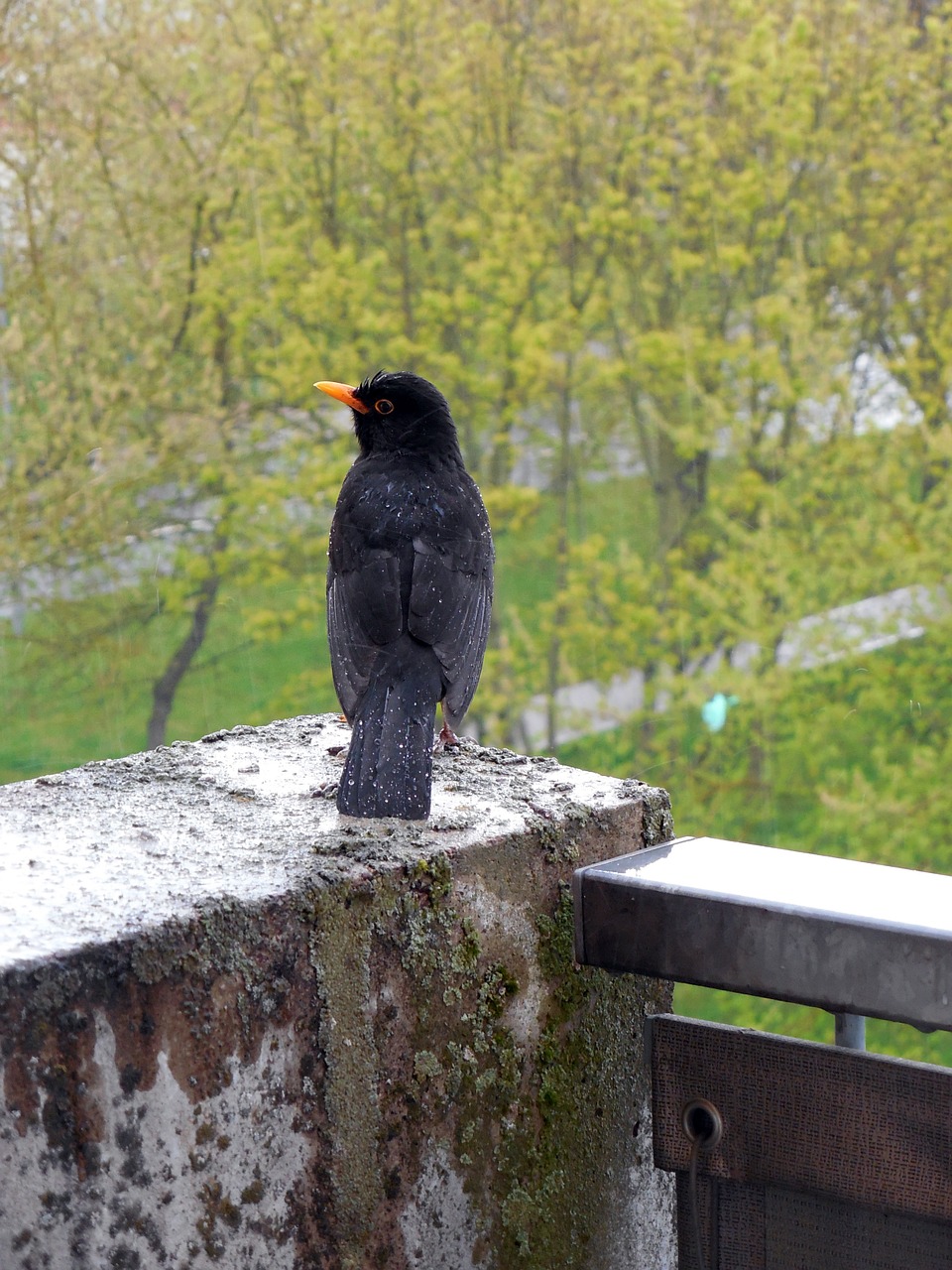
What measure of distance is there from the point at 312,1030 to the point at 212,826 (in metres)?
0.44

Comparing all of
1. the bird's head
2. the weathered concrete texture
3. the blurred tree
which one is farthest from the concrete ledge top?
the blurred tree

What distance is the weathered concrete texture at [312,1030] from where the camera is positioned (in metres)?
1.53

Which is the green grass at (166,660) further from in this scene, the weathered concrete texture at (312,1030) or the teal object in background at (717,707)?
the weathered concrete texture at (312,1030)

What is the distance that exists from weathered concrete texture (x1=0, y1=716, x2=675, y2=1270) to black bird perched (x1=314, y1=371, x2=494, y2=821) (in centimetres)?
10

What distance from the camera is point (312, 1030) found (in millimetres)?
1732

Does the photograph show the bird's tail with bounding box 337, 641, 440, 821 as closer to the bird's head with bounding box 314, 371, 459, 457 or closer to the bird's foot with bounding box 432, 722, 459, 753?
the bird's foot with bounding box 432, 722, 459, 753

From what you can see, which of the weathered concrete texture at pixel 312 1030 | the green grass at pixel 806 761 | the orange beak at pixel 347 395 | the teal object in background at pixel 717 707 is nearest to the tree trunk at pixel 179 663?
the green grass at pixel 806 761

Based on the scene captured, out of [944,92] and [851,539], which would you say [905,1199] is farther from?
[944,92]

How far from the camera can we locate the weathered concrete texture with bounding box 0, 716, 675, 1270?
1532mm

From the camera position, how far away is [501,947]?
1963 mm

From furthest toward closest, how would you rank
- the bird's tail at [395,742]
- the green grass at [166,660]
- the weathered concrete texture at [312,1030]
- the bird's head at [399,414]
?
the green grass at [166,660] < the bird's head at [399,414] < the bird's tail at [395,742] < the weathered concrete texture at [312,1030]

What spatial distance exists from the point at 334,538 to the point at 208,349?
517 centimetres

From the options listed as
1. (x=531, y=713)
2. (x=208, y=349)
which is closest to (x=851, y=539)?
(x=531, y=713)

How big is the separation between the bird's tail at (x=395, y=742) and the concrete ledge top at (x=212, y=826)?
0.12 feet
